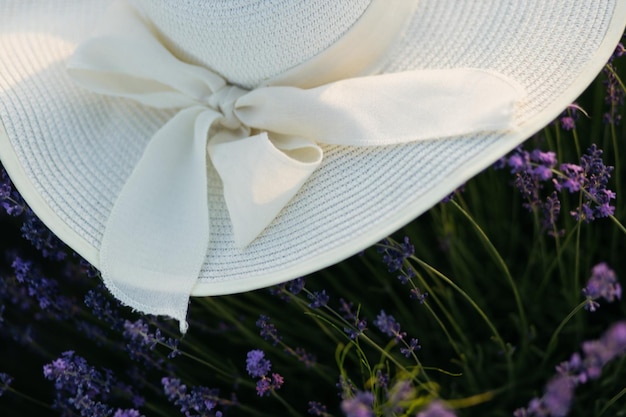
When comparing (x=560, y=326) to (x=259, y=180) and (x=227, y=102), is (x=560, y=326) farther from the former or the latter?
(x=227, y=102)

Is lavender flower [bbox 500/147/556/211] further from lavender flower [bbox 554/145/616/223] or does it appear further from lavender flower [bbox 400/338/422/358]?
lavender flower [bbox 400/338/422/358]

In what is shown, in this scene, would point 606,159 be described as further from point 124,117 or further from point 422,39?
point 124,117

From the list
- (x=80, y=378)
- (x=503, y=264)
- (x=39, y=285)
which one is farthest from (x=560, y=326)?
(x=39, y=285)

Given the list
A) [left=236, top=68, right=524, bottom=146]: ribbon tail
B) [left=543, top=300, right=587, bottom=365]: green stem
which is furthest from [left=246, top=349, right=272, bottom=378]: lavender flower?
[left=543, top=300, right=587, bottom=365]: green stem

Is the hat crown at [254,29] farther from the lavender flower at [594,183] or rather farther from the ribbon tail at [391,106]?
the lavender flower at [594,183]

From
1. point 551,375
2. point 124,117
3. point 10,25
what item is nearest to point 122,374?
point 124,117

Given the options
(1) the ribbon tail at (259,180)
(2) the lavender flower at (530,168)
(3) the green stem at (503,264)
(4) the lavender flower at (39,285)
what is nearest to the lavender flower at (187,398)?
(1) the ribbon tail at (259,180)
